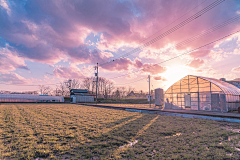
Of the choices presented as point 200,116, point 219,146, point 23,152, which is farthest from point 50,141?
point 200,116

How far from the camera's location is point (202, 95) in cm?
2122

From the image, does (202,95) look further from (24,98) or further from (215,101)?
(24,98)

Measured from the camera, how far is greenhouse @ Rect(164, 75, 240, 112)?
62.7ft

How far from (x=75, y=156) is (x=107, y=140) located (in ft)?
6.52

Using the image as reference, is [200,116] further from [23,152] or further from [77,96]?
[77,96]

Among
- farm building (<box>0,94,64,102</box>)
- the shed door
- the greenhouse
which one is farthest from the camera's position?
farm building (<box>0,94,64,102</box>)

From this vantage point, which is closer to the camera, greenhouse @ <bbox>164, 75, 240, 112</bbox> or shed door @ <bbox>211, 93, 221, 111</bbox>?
greenhouse @ <bbox>164, 75, 240, 112</bbox>

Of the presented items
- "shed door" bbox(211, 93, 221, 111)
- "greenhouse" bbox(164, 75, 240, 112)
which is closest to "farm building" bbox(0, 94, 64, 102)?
"greenhouse" bbox(164, 75, 240, 112)

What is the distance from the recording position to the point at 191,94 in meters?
22.7

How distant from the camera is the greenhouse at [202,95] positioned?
1912 centimetres

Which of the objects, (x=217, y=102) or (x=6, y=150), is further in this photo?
(x=217, y=102)

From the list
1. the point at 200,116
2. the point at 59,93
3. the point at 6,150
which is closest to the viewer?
the point at 6,150

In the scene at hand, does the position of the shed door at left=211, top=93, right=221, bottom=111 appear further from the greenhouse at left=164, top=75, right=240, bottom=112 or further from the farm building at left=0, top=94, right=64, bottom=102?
the farm building at left=0, top=94, right=64, bottom=102

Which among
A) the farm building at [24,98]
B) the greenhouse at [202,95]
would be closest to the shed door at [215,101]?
the greenhouse at [202,95]
